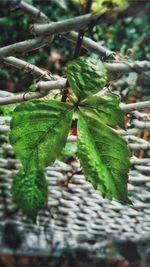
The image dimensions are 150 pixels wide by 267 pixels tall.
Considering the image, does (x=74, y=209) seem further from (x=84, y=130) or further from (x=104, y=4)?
(x=104, y=4)

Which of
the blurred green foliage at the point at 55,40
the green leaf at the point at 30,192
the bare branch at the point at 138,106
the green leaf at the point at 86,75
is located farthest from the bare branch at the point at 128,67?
the blurred green foliage at the point at 55,40

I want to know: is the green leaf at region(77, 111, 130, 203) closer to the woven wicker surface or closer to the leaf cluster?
the leaf cluster

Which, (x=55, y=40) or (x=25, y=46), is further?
(x=55, y=40)

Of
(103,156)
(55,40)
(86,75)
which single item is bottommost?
(103,156)

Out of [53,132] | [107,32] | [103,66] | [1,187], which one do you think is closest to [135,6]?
[103,66]

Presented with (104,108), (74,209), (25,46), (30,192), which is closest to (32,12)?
(25,46)

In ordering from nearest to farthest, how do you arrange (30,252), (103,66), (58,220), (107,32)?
(103,66), (58,220), (30,252), (107,32)

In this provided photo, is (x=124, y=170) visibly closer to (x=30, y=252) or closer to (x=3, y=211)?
(x=3, y=211)
